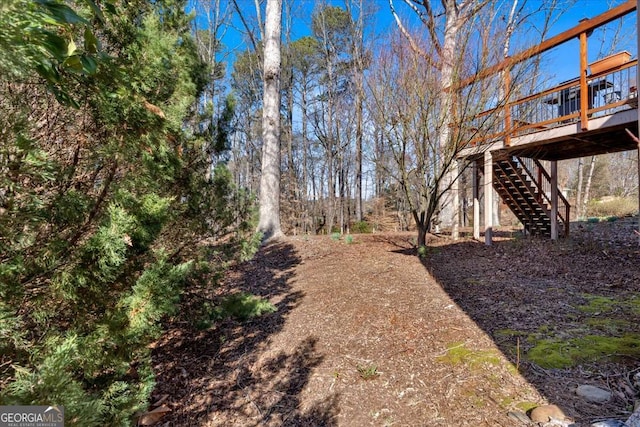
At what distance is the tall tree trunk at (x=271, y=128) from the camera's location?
6102 millimetres

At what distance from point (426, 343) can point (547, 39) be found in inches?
229

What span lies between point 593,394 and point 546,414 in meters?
0.44

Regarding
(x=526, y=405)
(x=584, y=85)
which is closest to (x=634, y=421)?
(x=526, y=405)

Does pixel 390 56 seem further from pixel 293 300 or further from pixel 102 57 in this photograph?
pixel 102 57

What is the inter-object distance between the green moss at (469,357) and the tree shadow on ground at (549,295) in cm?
13

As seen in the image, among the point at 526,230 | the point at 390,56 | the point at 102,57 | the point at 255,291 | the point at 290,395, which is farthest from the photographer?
the point at 526,230

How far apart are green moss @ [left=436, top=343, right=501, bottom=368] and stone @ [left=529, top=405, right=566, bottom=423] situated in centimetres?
50

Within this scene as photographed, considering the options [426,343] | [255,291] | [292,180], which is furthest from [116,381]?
[292,180]

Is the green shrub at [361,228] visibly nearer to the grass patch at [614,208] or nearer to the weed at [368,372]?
the grass patch at [614,208]

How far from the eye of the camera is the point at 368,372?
2412mm

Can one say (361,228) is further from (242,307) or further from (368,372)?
(368,372)

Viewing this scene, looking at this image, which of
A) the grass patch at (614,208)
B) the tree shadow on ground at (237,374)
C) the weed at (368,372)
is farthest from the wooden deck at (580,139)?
the grass patch at (614,208)

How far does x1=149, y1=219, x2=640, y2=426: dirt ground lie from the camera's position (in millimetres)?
2088

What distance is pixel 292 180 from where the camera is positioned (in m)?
14.7
